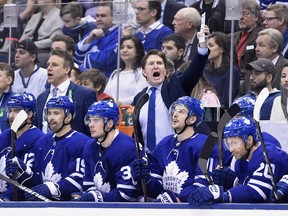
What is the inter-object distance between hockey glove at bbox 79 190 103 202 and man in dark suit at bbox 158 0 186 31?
7.40ft

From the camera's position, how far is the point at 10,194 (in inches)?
330

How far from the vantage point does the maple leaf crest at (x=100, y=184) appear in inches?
311

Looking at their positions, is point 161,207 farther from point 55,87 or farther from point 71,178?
point 55,87

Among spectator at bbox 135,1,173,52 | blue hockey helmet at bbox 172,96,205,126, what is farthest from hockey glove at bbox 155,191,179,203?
spectator at bbox 135,1,173,52

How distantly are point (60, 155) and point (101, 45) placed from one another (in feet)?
5.49

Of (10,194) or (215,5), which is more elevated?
(215,5)

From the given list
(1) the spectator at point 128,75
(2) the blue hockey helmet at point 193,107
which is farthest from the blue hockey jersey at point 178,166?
(1) the spectator at point 128,75

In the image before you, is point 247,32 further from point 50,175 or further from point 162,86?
point 50,175

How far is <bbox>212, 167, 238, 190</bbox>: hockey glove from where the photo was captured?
24.0ft

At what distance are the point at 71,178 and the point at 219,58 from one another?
1.70 m

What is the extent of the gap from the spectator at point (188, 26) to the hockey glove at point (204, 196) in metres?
2.51

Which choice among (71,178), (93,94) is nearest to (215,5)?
(93,94)

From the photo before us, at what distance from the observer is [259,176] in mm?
7098

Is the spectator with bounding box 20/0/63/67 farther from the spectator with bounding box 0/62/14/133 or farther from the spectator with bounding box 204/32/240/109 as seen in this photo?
the spectator with bounding box 204/32/240/109
